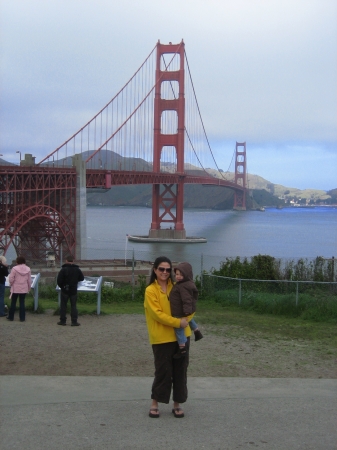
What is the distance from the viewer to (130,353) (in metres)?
6.31

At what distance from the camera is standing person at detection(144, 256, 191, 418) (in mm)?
4332

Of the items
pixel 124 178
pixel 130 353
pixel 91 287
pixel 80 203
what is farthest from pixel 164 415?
pixel 124 178

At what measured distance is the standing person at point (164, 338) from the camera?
433 cm

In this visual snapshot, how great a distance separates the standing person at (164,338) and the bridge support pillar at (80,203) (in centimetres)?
3530

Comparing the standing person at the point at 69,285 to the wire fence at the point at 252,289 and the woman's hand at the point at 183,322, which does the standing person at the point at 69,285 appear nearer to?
the wire fence at the point at 252,289

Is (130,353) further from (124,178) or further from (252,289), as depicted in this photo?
(124,178)

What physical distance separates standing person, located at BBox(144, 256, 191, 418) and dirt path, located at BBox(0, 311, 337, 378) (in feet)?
3.61

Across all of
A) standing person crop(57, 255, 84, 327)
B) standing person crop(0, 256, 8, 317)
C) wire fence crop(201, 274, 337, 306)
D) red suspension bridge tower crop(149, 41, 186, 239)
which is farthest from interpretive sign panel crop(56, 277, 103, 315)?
red suspension bridge tower crop(149, 41, 186, 239)

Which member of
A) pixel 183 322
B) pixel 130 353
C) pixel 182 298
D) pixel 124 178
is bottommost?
pixel 130 353

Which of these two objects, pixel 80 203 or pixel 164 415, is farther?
pixel 80 203

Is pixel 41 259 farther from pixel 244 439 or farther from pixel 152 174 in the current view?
pixel 244 439

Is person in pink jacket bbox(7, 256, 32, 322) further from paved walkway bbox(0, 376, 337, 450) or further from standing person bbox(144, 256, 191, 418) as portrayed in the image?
standing person bbox(144, 256, 191, 418)

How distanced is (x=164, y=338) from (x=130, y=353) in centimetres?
200

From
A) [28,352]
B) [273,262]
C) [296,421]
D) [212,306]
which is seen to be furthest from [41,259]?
[296,421]
